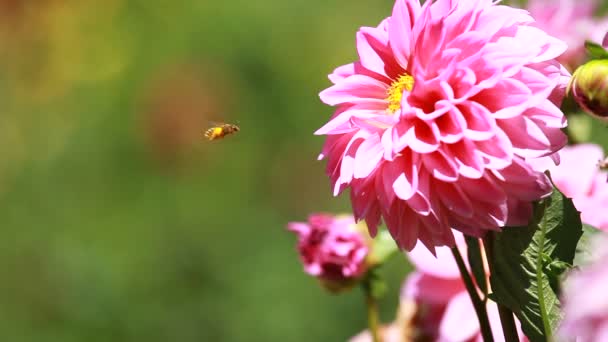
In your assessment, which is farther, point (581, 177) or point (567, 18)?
point (567, 18)

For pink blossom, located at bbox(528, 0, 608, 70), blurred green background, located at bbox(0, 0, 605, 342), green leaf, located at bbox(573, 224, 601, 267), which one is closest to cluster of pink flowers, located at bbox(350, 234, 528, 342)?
green leaf, located at bbox(573, 224, 601, 267)

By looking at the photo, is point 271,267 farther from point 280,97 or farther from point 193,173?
point 280,97

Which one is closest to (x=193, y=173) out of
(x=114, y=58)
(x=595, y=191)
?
(x=114, y=58)

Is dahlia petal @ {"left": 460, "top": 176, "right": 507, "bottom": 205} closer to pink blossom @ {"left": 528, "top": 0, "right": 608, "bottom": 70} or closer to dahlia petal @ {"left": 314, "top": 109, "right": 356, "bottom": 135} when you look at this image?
dahlia petal @ {"left": 314, "top": 109, "right": 356, "bottom": 135}

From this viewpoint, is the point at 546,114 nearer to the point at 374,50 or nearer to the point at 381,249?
the point at 374,50

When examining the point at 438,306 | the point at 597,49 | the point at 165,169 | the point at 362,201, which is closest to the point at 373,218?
the point at 362,201

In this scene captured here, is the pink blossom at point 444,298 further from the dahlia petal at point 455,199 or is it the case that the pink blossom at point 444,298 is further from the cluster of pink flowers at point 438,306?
the dahlia petal at point 455,199

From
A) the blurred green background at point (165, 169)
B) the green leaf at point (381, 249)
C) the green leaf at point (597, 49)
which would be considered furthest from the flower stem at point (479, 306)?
the blurred green background at point (165, 169)
